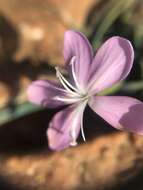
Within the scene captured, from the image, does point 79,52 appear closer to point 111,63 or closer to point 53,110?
point 111,63

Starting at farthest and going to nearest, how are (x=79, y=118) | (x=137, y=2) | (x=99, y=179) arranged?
(x=137, y=2)
(x=99, y=179)
(x=79, y=118)

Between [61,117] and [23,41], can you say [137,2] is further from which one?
[61,117]

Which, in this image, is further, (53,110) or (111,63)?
(53,110)

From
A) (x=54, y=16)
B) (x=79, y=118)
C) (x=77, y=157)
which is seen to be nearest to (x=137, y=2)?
(x=54, y=16)

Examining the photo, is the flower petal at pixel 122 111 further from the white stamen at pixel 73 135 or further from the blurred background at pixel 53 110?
the blurred background at pixel 53 110

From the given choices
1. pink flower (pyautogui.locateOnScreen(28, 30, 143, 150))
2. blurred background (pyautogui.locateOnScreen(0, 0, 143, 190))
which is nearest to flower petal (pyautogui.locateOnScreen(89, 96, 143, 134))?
pink flower (pyautogui.locateOnScreen(28, 30, 143, 150))

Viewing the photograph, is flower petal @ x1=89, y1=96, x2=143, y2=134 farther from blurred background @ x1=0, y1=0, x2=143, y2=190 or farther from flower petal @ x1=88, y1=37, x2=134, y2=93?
blurred background @ x1=0, y1=0, x2=143, y2=190

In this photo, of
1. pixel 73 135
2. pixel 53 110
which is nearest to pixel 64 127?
pixel 73 135
